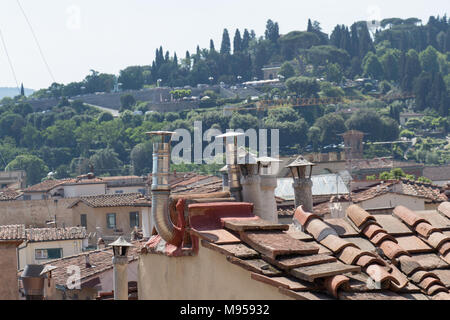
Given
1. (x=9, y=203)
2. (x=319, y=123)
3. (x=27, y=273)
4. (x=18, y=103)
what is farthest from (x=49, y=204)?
(x=18, y=103)

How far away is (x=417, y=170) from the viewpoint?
91.1 meters

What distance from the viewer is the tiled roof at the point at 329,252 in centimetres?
618

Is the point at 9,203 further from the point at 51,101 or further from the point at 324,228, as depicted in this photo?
the point at 51,101

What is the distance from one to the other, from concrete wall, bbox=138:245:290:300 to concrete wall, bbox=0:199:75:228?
125ft

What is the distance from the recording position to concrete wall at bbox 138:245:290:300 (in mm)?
6328

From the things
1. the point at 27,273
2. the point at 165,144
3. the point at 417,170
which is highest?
the point at 165,144

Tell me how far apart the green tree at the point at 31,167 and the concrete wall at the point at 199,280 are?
124982 mm

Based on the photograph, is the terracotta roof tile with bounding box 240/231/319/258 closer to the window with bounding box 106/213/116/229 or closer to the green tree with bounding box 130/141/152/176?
the window with bounding box 106/213/116/229

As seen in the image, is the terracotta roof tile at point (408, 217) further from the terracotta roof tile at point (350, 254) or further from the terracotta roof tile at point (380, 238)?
the terracotta roof tile at point (350, 254)

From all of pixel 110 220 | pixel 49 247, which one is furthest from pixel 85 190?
pixel 49 247

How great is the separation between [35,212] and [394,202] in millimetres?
26166

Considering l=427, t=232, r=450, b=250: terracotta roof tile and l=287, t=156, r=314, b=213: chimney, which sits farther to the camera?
l=287, t=156, r=314, b=213: chimney

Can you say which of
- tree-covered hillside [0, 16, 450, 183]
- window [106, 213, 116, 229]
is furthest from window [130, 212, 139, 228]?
tree-covered hillside [0, 16, 450, 183]
